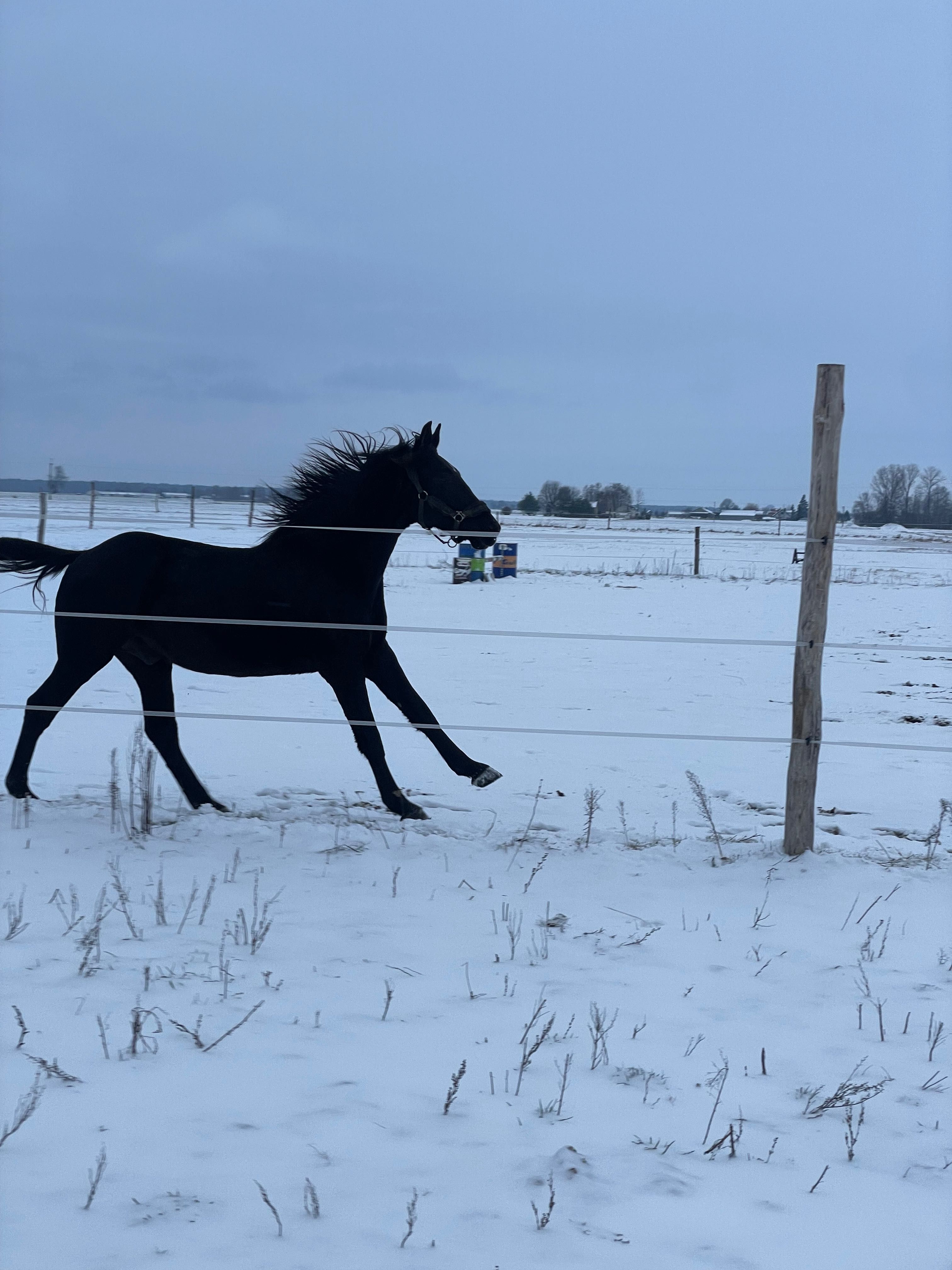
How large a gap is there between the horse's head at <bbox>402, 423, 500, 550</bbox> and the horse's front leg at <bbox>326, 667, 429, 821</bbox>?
865mm

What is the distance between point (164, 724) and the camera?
4930mm

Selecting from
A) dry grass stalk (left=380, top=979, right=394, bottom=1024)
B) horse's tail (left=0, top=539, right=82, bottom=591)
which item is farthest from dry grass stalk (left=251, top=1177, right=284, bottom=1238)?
horse's tail (left=0, top=539, right=82, bottom=591)

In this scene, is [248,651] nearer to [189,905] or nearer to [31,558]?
[31,558]

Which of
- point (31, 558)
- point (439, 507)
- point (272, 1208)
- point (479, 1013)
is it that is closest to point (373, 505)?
point (439, 507)

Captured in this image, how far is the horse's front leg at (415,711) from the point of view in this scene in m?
4.75

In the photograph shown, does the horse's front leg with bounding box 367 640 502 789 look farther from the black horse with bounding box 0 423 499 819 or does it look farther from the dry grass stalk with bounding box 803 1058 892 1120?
the dry grass stalk with bounding box 803 1058 892 1120

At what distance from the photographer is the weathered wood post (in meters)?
4.24

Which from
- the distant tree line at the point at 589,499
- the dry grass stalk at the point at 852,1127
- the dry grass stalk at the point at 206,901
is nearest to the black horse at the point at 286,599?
the dry grass stalk at the point at 206,901

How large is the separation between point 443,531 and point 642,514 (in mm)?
56042

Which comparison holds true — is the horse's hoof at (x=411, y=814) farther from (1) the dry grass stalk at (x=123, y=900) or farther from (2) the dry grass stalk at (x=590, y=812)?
(1) the dry grass stalk at (x=123, y=900)

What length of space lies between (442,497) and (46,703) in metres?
2.26

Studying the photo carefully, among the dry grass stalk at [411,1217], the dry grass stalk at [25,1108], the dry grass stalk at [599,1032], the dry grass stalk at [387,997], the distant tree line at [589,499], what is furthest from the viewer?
the distant tree line at [589,499]

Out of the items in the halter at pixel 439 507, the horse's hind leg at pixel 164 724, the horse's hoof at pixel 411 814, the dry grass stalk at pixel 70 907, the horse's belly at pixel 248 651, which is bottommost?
the dry grass stalk at pixel 70 907

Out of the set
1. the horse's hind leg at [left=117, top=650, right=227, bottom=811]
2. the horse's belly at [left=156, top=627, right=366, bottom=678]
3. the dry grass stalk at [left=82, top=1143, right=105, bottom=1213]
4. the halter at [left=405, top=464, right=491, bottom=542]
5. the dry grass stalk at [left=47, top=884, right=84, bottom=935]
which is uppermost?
the halter at [left=405, top=464, right=491, bottom=542]
